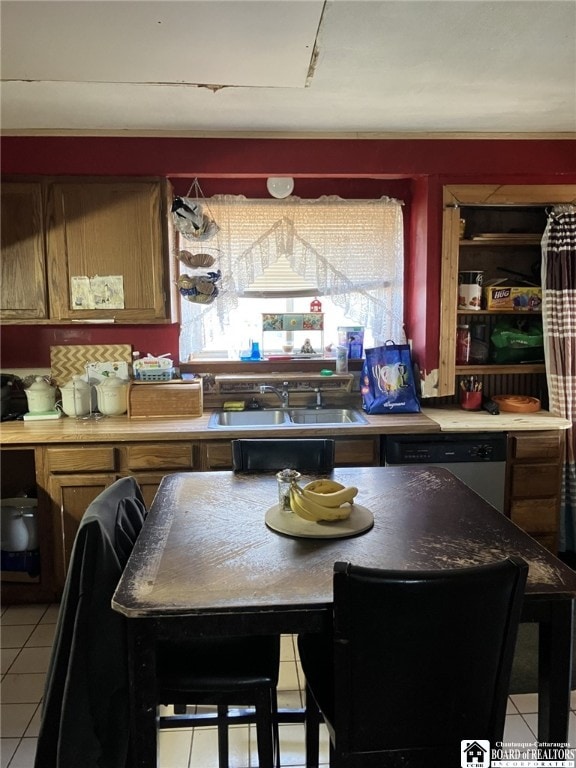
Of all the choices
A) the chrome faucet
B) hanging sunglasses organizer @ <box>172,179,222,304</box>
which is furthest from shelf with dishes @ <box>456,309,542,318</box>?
hanging sunglasses organizer @ <box>172,179,222,304</box>

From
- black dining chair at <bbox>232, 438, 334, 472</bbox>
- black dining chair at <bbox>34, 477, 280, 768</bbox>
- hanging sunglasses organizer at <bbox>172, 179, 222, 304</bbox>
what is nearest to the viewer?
black dining chair at <bbox>34, 477, 280, 768</bbox>

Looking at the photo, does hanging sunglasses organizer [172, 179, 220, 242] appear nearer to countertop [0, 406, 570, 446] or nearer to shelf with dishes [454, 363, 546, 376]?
countertop [0, 406, 570, 446]

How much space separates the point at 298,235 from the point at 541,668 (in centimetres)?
262

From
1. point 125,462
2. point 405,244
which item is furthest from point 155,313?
point 405,244

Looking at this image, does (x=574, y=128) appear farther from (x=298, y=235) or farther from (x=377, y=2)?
(x=377, y=2)

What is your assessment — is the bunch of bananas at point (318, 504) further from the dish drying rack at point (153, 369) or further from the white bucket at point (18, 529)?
the white bucket at point (18, 529)

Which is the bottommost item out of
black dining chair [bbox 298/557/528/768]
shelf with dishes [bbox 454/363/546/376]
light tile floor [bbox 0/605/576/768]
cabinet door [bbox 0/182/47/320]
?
light tile floor [bbox 0/605/576/768]

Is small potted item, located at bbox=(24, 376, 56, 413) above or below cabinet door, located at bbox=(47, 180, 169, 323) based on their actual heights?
below

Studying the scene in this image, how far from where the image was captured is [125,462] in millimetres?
2818

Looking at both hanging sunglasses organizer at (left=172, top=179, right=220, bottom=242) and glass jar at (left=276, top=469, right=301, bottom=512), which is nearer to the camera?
glass jar at (left=276, top=469, right=301, bottom=512)

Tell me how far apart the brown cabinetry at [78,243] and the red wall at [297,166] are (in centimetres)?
11

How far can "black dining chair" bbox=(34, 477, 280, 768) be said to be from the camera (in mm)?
1441

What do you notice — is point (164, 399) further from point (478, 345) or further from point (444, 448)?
point (478, 345)

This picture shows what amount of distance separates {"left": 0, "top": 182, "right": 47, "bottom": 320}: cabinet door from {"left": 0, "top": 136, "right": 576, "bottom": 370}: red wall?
14cm
